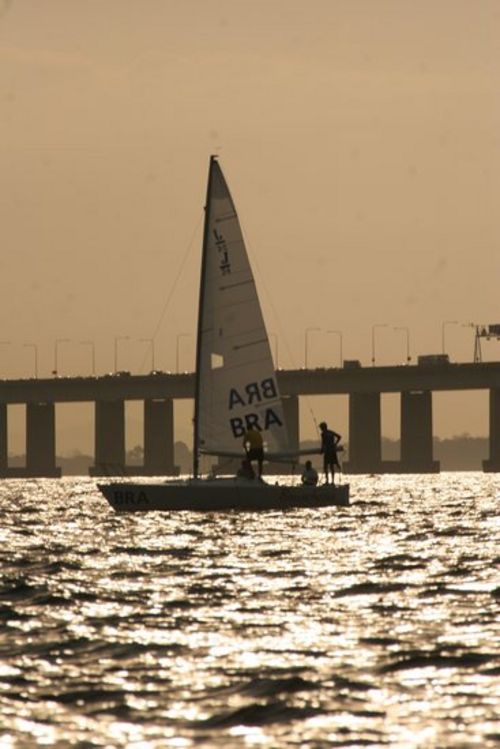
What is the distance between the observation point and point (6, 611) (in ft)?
81.7

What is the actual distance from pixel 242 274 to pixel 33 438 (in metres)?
140

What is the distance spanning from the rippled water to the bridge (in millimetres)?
133961

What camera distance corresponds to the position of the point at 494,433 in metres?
182

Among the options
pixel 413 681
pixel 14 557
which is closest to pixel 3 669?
pixel 413 681

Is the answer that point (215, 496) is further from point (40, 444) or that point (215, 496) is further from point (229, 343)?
point (40, 444)

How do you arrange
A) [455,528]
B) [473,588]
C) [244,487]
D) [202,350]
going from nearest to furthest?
[473,588] → [455,528] → [244,487] → [202,350]

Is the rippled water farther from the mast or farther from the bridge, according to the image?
the bridge

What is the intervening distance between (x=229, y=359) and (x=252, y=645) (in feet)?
116

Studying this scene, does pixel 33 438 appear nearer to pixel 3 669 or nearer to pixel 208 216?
pixel 208 216

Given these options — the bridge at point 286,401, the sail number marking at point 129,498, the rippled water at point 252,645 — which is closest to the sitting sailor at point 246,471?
the sail number marking at point 129,498

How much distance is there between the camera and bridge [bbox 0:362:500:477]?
173 metres

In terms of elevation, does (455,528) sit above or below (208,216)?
below

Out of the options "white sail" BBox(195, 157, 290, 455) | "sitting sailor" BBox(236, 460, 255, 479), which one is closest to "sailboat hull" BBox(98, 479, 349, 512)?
"sitting sailor" BBox(236, 460, 255, 479)

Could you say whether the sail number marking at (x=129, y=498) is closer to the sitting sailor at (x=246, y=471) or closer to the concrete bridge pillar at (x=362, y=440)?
the sitting sailor at (x=246, y=471)
